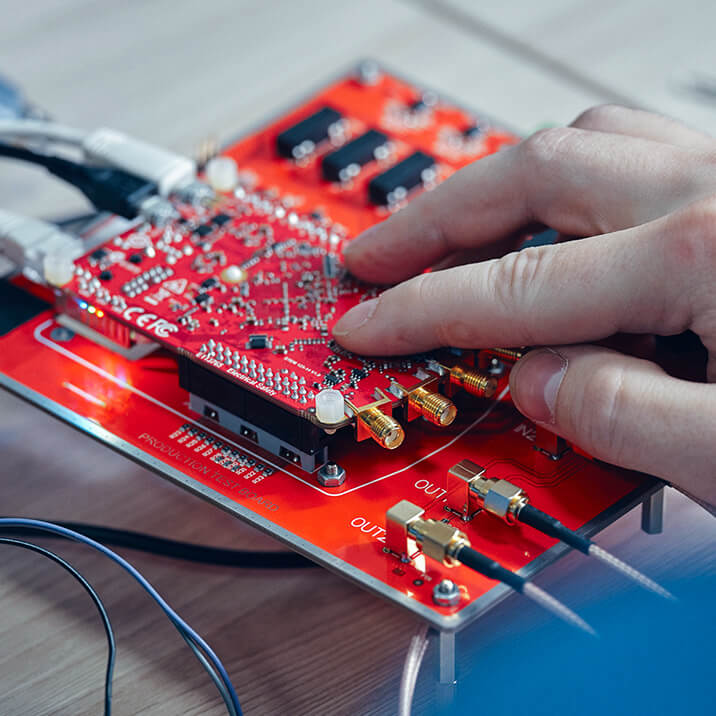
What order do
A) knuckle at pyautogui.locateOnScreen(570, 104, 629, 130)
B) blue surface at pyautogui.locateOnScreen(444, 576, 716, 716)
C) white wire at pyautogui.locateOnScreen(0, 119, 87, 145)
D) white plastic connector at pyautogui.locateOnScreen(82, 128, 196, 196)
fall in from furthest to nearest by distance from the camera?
white wire at pyautogui.locateOnScreen(0, 119, 87, 145), white plastic connector at pyautogui.locateOnScreen(82, 128, 196, 196), knuckle at pyautogui.locateOnScreen(570, 104, 629, 130), blue surface at pyautogui.locateOnScreen(444, 576, 716, 716)

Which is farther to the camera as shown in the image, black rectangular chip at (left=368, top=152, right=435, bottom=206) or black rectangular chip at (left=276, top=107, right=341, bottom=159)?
black rectangular chip at (left=276, top=107, right=341, bottom=159)

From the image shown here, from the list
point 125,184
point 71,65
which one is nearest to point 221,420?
point 125,184

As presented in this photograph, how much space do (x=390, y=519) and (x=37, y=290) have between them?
0.67 meters

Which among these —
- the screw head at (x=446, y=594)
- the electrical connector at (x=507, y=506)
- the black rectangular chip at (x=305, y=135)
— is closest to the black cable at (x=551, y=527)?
the electrical connector at (x=507, y=506)

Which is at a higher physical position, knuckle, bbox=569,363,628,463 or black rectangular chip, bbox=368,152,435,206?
black rectangular chip, bbox=368,152,435,206

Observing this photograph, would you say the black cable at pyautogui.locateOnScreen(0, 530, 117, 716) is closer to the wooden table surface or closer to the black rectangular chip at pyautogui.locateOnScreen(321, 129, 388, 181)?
the wooden table surface

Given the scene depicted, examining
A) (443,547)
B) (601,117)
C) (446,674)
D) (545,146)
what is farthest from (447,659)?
(601,117)

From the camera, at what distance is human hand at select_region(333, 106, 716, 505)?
118cm

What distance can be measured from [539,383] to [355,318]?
9.1 inches

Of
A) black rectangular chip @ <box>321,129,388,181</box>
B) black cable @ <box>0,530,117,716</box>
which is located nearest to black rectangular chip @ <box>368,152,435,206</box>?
black rectangular chip @ <box>321,129,388,181</box>

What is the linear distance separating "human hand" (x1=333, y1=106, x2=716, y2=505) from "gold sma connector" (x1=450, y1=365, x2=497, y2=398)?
33mm

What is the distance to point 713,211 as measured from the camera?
118 cm

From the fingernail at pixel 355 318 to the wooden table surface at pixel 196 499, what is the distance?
28cm

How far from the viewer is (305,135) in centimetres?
184
